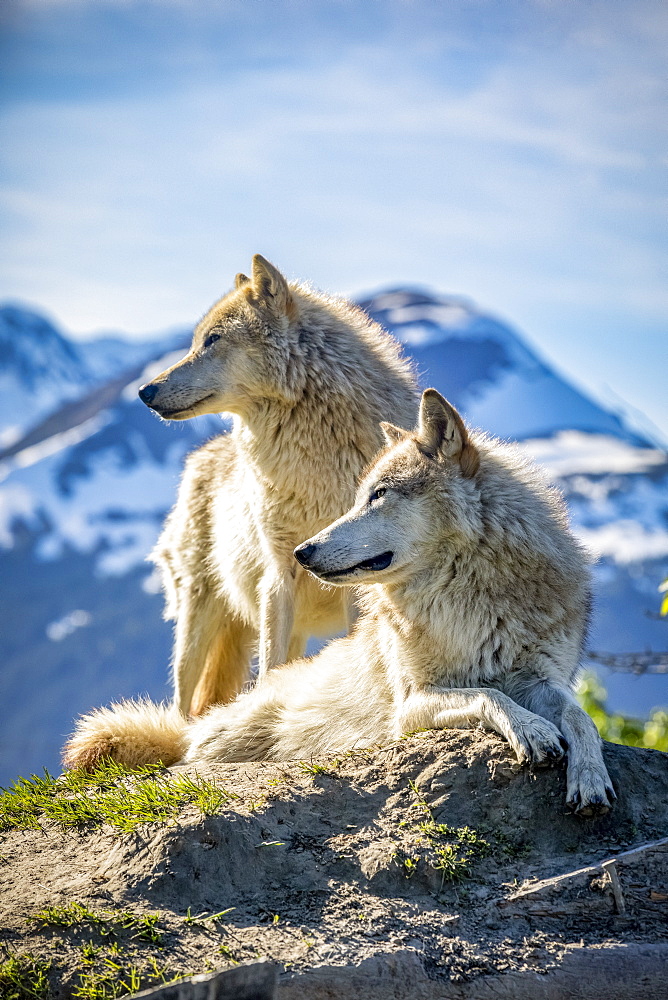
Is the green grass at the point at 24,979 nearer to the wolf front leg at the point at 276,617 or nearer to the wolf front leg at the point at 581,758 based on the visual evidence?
the wolf front leg at the point at 581,758

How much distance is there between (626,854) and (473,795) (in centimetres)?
69

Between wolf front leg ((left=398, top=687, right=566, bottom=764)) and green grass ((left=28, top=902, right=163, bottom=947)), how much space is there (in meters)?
1.56

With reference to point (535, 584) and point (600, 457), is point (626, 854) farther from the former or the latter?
point (600, 457)

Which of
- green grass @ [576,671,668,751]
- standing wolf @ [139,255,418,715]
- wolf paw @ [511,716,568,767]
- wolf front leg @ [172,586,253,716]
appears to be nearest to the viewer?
wolf paw @ [511,716,568,767]

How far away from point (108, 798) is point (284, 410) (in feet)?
9.60

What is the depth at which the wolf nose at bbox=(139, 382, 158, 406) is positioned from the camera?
20.8 feet

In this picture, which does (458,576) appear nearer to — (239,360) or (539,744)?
(539,744)

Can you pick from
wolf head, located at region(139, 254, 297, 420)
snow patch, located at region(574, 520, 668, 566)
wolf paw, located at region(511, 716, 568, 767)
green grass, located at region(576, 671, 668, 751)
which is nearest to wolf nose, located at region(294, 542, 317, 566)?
wolf paw, located at region(511, 716, 568, 767)

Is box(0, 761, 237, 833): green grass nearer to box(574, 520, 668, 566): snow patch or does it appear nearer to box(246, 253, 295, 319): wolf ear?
box(246, 253, 295, 319): wolf ear

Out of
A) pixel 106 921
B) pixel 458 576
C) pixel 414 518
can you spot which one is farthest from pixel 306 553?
pixel 106 921

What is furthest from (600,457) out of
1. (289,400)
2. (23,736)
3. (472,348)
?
(289,400)

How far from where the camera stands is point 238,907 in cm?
358

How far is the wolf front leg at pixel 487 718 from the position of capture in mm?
3840

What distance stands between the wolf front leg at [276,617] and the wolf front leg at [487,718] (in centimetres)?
189
